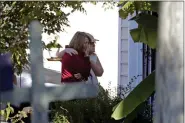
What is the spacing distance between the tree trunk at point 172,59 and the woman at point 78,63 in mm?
2832

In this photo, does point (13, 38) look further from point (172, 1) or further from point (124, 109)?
point (172, 1)

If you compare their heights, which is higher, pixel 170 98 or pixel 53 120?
pixel 170 98

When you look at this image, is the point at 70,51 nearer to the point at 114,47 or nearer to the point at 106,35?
the point at 106,35

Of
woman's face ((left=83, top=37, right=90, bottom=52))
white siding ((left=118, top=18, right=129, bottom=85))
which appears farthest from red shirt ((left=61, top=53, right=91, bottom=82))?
white siding ((left=118, top=18, right=129, bottom=85))

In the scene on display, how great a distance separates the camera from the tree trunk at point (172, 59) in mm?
1940

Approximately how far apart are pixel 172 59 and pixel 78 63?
3.15 m

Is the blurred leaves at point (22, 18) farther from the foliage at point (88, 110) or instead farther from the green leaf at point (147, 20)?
the foliage at point (88, 110)

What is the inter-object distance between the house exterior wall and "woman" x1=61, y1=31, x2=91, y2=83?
7.46 feet

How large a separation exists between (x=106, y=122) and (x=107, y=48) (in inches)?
95.5

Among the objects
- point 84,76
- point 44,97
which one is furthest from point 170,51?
point 84,76

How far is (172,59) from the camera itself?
1.96 meters

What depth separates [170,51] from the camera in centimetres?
195

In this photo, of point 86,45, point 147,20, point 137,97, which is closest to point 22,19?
point 147,20

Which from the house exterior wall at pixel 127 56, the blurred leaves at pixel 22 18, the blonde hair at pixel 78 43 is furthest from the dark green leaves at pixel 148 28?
the house exterior wall at pixel 127 56
